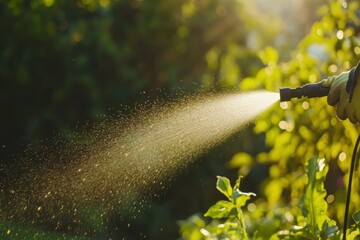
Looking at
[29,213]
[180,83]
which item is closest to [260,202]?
[29,213]

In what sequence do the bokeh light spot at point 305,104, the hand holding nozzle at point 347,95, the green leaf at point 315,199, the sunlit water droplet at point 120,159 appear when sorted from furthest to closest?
the bokeh light spot at point 305,104 < the sunlit water droplet at point 120,159 < the green leaf at point 315,199 < the hand holding nozzle at point 347,95

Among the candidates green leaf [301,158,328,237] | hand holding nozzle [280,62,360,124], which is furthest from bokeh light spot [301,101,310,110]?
green leaf [301,158,328,237]

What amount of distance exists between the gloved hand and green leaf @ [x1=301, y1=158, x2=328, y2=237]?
0.49 feet

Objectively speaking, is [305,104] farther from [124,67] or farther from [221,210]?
Answer: [124,67]

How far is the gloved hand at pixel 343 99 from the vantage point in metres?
1.48

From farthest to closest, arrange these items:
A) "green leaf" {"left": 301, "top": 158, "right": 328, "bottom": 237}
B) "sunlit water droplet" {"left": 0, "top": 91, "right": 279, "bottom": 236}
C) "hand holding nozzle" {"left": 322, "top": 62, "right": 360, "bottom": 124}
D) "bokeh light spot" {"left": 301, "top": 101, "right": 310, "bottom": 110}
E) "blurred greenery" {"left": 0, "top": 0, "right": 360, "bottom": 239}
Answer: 1. "blurred greenery" {"left": 0, "top": 0, "right": 360, "bottom": 239}
2. "bokeh light spot" {"left": 301, "top": 101, "right": 310, "bottom": 110}
3. "sunlit water droplet" {"left": 0, "top": 91, "right": 279, "bottom": 236}
4. "green leaf" {"left": 301, "top": 158, "right": 328, "bottom": 237}
5. "hand holding nozzle" {"left": 322, "top": 62, "right": 360, "bottom": 124}

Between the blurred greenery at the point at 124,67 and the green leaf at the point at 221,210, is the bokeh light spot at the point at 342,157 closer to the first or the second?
the green leaf at the point at 221,210

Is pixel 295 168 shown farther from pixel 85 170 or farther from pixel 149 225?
pixel 149 225

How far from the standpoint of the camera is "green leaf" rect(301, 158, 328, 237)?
5.29 ft

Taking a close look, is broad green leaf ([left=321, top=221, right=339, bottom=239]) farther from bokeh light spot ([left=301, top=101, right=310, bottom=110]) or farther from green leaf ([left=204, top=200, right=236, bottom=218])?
bokeh light spot ([left=301, top=101, right=310, bottom=110])

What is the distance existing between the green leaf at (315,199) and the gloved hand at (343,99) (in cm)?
15

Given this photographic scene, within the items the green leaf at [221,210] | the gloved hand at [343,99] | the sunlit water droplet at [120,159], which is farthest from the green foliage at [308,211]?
the sunlit water droplet at [120,159]

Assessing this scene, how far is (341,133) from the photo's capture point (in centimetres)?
264

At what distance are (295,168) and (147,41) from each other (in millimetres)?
3168
